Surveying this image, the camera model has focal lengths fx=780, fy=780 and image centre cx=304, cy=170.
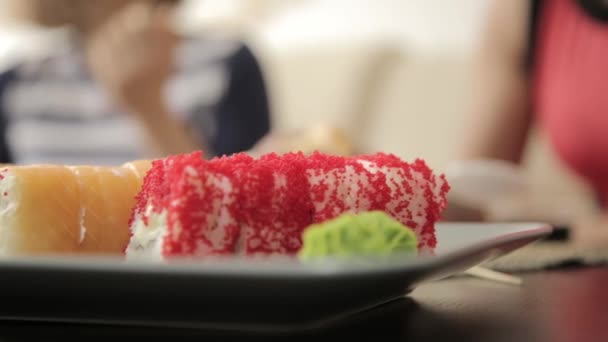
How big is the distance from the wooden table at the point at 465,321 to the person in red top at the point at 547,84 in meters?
1.18

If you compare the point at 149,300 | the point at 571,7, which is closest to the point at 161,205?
the point at 149,300

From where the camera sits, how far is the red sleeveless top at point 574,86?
1655mm

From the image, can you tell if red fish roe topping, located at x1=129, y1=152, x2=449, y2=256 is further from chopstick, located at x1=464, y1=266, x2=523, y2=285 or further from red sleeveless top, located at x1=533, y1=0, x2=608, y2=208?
red sleeveless top, located at x1=533, y1=0, x2=608, y2=208

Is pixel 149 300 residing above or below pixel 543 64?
below

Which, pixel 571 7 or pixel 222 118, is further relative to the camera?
pixel 222 118

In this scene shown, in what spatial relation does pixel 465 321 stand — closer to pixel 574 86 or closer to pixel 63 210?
pixel 63 210

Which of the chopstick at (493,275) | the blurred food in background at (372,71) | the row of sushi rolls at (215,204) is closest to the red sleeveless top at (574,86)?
the blurred food in background at (372,71)

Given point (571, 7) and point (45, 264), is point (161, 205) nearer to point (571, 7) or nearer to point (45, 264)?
point (45, 264)

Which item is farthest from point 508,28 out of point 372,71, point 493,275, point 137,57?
point 493,275

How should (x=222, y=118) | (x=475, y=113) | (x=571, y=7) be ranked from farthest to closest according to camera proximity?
(x=222, y=118)
(x=475, y=113)
(x=571, y=7)

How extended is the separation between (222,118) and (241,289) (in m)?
1.86

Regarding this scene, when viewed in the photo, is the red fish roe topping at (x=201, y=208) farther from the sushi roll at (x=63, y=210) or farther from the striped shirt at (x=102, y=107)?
the striped shirt at (x=102, y=107)

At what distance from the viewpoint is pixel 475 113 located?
1.89m

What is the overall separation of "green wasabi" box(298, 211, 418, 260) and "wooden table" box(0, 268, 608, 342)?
5 cm
